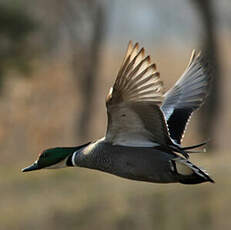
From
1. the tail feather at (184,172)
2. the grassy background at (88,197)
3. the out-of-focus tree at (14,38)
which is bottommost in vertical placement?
the grassy background at (88,197)

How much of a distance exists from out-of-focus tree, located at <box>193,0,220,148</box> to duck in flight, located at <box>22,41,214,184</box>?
444 inches

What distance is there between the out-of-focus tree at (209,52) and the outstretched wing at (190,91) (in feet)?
34.2

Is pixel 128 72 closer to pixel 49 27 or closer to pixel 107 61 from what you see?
pixel 49 27

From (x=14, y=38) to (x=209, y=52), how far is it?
139 inches

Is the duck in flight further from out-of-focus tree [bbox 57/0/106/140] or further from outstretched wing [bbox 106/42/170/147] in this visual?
out-of-focus tree [bbox 57/0/106/140]

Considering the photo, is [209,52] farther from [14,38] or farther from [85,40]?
[14,38]

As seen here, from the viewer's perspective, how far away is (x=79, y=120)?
58.1ft

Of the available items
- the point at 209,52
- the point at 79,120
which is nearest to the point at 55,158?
the point at 209,52

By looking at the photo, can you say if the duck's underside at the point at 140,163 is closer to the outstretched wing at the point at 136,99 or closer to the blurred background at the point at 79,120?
the outstretched wing at the point at 136,99

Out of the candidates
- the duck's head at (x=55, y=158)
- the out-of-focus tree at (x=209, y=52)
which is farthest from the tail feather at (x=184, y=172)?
the out-of-focus tree at (x=209, y=52)

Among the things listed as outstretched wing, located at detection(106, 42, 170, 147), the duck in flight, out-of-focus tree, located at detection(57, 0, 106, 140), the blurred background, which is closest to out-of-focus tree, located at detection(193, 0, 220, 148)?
the blurred background

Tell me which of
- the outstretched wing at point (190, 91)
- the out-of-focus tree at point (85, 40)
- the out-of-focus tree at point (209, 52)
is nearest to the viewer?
the outstretched wing at point (190, 91)

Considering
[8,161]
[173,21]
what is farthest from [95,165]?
[173,21]

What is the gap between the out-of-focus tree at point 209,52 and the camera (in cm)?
1686
